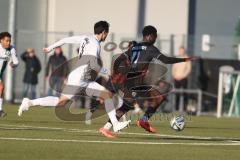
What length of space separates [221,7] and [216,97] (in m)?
7.79

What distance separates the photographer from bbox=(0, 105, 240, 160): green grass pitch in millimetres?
13914

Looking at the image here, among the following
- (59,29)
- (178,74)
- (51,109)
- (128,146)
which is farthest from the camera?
(59,29)

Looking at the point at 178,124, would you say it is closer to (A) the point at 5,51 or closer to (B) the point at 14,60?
(B) the point at 14,60

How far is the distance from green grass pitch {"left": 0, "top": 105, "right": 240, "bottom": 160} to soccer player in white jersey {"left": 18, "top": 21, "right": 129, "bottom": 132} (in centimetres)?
55

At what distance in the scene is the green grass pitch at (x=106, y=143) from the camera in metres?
13.9

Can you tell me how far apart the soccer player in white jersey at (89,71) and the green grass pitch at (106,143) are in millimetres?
549

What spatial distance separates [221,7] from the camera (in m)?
42.3

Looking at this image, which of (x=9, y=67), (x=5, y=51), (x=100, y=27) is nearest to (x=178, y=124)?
(x=100, y=27)

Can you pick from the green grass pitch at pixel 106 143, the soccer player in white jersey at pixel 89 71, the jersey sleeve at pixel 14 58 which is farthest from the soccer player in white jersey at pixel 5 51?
the soccer player in white jersey at pixel 89 71

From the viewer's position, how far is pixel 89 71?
61.1 ft

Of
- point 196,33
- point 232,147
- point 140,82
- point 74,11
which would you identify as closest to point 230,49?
point 196,33

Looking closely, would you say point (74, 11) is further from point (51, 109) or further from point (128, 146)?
point (128, 146)

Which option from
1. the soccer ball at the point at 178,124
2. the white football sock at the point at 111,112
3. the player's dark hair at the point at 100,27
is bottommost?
the soccer ball at the point at 178,124

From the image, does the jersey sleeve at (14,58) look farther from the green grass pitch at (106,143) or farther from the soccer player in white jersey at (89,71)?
the soccer player in white jersey at (89,71)
